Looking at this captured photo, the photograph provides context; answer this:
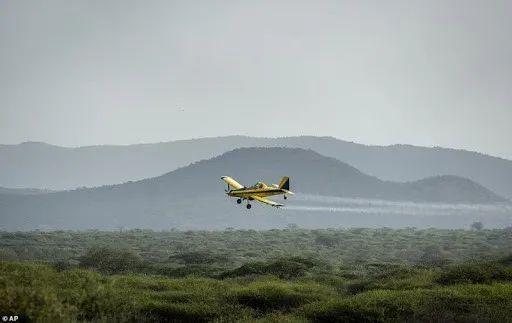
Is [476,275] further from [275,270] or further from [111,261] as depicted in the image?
[111,261]

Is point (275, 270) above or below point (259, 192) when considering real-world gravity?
below

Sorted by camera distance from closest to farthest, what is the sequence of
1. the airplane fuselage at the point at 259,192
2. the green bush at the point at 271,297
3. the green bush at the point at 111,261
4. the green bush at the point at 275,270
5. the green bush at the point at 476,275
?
the green bush at the point at 271,297
the green bush at the point at 476,275
the green bush at the point at 275,270
the airplane fuselage at the point at 259,192
the green bush at the point at 111,261

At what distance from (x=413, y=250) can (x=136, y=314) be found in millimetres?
54272

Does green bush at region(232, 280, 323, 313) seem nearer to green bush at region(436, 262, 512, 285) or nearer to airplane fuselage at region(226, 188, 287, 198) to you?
green bush at region(436, 262, 512, 285)

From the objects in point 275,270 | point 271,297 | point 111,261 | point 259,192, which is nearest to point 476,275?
point 271,297

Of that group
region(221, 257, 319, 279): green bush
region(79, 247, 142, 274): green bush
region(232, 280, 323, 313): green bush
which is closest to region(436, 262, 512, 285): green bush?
region(232, 280, 323, 313): green bush

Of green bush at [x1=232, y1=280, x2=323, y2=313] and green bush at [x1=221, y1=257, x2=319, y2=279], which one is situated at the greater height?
green bush at [x1=232, y1=280, x2=323, y2=313]

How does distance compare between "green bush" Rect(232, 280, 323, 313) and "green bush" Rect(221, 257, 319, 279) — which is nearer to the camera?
"green bush" Rect(232, 280, 323, 313)

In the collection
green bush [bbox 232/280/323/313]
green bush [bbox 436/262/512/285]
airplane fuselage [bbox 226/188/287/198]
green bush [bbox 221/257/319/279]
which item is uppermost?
airplane fuselage [bbox 226/188/287/198]

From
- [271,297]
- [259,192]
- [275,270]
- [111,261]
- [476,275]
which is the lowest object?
[111,261]

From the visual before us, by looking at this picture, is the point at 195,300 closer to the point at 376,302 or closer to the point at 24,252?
the point at 376,302

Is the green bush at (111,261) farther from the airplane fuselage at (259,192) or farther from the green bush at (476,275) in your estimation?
the green bush at (476,275)

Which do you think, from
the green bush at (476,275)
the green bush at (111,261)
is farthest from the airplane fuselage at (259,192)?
the green bush at (476,275)

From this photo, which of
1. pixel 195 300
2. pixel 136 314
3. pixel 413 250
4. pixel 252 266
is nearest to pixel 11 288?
pixel 136 314
